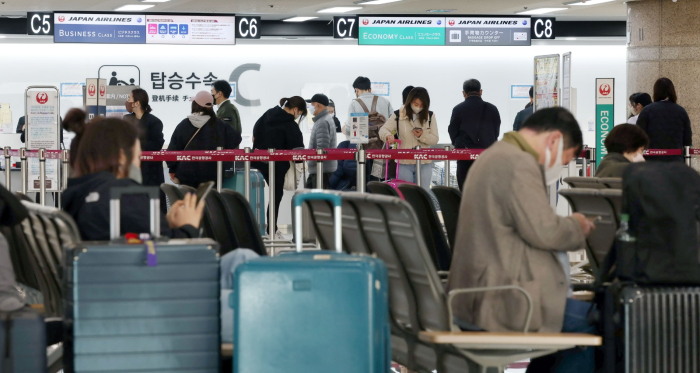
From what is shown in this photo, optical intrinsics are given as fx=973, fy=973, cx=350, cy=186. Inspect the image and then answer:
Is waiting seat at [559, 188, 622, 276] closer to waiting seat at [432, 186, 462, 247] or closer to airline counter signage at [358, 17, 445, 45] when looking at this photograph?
waiting seat at [432, 186, 462, 247]

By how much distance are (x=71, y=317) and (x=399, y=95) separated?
1404 cm

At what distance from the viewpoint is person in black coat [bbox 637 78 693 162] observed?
365 inches

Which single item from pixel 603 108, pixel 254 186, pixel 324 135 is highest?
pixel 603 108

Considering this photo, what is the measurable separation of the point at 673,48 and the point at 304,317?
9.23 meters

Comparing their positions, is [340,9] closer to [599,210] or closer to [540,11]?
[540,11]

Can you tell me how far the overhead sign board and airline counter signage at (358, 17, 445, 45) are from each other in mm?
2009

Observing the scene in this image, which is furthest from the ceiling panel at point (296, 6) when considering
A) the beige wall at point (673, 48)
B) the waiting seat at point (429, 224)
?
the waiting seat at point (429, 224)

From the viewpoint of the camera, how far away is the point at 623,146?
5633mm

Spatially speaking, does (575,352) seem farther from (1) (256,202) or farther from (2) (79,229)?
(1) (256,202)

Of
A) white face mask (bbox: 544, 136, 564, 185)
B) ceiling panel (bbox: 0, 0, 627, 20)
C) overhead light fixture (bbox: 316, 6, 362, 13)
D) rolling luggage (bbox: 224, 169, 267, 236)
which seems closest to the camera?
white face mask (bbox: 544, 136, 564, 185)

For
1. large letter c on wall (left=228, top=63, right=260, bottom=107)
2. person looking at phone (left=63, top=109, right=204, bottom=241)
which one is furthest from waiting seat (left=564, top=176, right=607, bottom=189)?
large letter c on wall (left=228, top=63, right=260, bottom=107)

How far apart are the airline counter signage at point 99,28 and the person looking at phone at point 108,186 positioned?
10.6 m

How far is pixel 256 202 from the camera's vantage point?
8.74 metres

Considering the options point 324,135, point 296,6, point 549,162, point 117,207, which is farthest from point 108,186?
point 296,6
